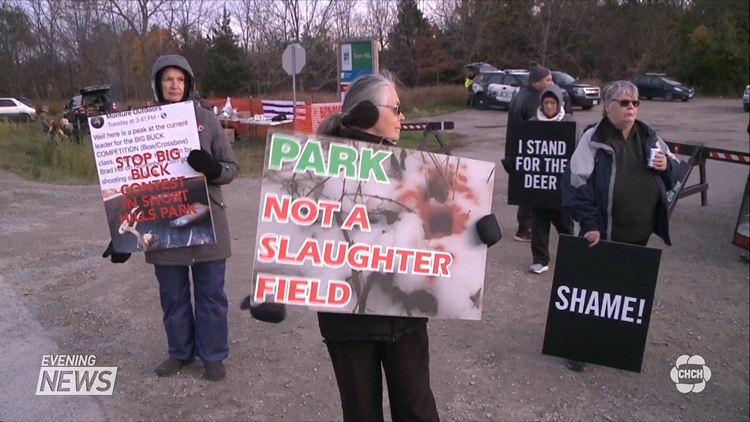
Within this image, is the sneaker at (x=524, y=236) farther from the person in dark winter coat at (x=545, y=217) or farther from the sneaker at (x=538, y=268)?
the sneaker at (x=538, y=268)

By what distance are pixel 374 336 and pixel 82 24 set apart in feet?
13.3

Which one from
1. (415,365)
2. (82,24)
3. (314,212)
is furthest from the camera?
(82,24)

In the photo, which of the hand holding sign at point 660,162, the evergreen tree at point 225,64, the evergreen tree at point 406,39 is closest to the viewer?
the hand holding sign at point 660,162

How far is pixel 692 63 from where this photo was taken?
42.3m

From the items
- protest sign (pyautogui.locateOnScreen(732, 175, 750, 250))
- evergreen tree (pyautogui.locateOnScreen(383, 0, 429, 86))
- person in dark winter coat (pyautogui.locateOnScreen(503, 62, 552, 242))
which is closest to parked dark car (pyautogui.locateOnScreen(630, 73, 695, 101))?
evergreen tree (pyautogui.locateOnScreen(383, 0, 429, 86))

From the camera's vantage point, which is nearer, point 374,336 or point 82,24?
point 374,336

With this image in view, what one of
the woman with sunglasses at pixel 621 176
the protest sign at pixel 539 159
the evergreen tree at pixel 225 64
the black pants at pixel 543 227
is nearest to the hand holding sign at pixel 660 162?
the woman with sunglasses at pixel 621 176

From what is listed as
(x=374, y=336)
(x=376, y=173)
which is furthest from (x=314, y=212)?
(x=374, y=336)

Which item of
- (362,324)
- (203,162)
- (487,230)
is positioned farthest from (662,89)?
(362,324)

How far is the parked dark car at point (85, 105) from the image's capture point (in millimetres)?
5543

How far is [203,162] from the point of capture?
3.55 metres

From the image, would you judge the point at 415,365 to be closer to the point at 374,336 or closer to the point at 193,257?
the point at 374,336

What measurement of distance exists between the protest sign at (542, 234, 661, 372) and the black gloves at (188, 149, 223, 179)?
233cm

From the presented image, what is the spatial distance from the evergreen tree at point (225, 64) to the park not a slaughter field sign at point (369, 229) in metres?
34.6
